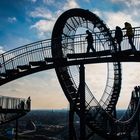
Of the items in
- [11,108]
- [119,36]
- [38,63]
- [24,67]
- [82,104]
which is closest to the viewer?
[82,104]

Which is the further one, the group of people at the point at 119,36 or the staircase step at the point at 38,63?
the staircase step at the point at 38,63

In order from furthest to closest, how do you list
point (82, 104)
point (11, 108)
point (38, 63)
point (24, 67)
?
point (11, 108) < point (24, 67) < point (38, 63) < point (82, 104)

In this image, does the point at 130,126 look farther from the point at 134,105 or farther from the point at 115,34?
the point at 115,34

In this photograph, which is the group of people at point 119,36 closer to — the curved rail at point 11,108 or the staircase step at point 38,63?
the staircase step at point 38,63

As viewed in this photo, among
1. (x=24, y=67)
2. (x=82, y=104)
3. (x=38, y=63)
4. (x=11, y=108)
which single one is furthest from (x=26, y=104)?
(x=82, y=104)

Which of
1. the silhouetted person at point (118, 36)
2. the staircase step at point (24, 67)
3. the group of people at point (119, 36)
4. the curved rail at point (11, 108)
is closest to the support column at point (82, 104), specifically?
the group of people at point (119, 36)

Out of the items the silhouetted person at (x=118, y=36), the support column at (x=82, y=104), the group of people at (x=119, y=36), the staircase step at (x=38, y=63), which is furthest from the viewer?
the staircase step at (x=38, y=63)

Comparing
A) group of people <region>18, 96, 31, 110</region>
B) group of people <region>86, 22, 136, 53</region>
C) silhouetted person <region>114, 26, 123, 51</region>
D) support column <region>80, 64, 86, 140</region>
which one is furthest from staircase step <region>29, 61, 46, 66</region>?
group of people <region>18, 96, 31, 110</region>

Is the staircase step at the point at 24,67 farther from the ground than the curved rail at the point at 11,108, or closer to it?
farther from the ground

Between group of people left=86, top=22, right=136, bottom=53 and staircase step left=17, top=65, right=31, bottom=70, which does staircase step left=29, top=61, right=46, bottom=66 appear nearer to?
staircase step left=17, top=65, right=31, bottom=70

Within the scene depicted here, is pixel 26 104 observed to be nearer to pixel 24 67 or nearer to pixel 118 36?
pixel 24 67

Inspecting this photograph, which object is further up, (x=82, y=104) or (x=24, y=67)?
(x=24, y=67)
